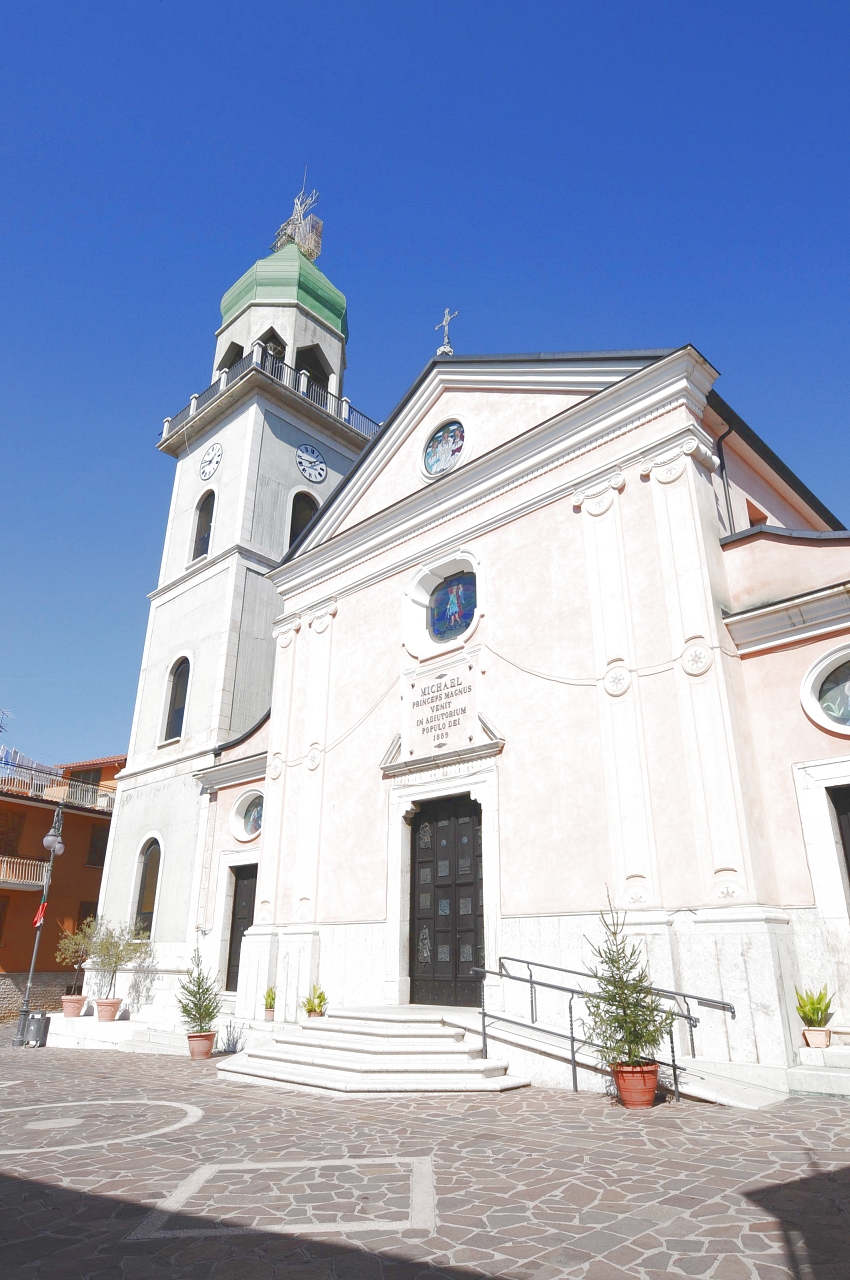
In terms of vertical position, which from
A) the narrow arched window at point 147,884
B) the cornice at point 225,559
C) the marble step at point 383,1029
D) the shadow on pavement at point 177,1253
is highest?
the cornice at point 225,559

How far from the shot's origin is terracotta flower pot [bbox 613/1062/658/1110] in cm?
Result: 725

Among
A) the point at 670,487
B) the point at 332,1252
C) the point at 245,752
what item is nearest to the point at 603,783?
the point at 670,487

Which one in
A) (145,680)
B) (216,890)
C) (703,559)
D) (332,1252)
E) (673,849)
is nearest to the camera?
(332,1252)

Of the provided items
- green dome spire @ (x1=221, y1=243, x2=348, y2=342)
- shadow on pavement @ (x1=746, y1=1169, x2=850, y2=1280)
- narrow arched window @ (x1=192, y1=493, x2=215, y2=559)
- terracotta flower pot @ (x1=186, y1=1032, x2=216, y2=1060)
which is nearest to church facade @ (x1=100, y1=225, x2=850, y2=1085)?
terracotta flower pot @ (x1=186, y1=1032, x2=216, y2=1060)

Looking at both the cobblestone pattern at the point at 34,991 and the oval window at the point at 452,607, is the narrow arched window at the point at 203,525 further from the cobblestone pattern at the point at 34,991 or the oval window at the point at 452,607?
the cobblestone pattern at the point at 34,991

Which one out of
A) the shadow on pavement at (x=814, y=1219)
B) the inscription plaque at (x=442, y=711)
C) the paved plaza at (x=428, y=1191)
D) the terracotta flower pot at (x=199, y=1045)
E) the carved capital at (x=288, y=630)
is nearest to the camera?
the shadow on pavement at (x=814, y=1219)

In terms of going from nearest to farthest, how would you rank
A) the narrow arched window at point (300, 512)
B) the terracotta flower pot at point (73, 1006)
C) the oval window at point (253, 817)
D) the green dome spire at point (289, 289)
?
1. the oval window at point (253, 817)
2. the terracotta flower pot at point (73, 1006)
3. the narrow arched window at point (300, 512)
4. the green dome spire at point (289, 289)

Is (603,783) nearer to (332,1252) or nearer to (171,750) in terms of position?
(332,1252)

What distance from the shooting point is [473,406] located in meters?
14.1

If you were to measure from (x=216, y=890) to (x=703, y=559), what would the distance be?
38.6 feet

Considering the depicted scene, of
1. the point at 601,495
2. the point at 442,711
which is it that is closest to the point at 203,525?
the point at 442,711

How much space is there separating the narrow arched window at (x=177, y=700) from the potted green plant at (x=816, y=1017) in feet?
51.2

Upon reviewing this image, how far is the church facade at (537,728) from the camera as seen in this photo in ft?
29.0

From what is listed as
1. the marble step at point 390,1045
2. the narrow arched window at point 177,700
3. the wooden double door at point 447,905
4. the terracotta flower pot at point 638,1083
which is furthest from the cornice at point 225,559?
the terracotta flower pot at point 638,1083
